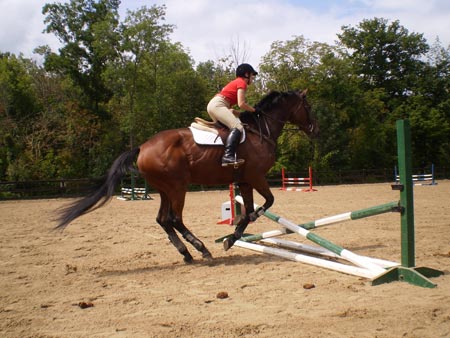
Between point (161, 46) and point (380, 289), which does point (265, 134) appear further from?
point (161, 46)

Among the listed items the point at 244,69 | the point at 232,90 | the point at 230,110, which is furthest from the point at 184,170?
the point at 244,69

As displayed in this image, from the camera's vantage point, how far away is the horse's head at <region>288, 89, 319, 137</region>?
6.96 metres

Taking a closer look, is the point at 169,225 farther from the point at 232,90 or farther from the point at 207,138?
the point at 232,90

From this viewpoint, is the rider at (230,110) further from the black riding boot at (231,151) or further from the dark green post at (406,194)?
the dark green post at (406,194)

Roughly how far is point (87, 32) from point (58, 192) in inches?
595

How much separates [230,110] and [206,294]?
9.70 feet

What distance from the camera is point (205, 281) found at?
196 inches

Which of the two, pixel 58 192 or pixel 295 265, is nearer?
pixel 295 265

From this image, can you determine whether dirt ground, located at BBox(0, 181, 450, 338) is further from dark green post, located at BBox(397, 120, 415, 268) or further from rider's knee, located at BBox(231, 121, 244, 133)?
rider's knee, located at BBox(231, 121, 244, 133)

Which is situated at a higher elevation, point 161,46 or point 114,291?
point 161,46

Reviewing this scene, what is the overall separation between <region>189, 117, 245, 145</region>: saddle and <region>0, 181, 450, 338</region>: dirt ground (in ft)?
6.06

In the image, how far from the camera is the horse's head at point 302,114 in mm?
6957

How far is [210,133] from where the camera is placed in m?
6.24

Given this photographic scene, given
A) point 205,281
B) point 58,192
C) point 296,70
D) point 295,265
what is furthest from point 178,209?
point 296,70
